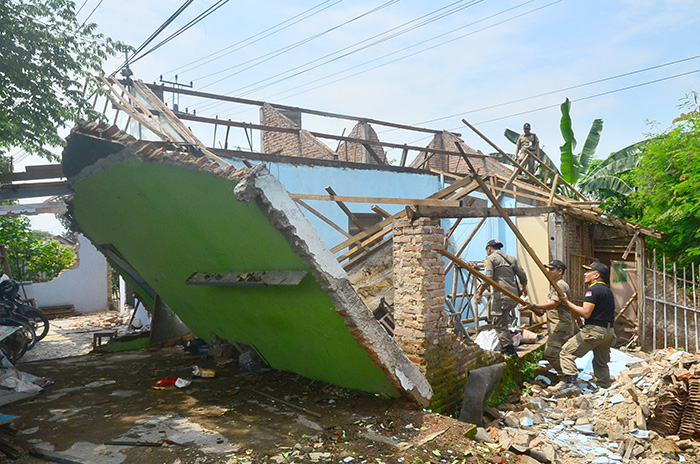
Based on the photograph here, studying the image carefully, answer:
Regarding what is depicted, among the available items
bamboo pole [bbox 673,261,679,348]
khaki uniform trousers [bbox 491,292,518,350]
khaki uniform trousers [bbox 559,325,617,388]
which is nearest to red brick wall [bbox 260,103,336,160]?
khaki uniform trousers [bbox 491,292,518,350]

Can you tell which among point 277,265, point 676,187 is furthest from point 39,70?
point 676,187

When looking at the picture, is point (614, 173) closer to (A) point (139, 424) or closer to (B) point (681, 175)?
(B) point (681, 175)

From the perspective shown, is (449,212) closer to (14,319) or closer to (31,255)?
(14,319)

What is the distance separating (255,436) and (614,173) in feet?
39.7

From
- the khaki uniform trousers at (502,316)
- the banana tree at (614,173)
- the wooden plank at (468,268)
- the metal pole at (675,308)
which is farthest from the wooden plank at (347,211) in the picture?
the banana tree at (614,173)

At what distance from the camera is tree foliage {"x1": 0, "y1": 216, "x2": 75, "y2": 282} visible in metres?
14.2

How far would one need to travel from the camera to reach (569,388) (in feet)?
21.0

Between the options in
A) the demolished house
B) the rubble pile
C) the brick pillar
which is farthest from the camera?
the brick pillar

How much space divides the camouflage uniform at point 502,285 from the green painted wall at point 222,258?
2.93m

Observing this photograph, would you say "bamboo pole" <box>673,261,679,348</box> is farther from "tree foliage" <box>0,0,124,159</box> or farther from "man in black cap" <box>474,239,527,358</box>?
"tree foliage" <box>0,0,124,159</box>

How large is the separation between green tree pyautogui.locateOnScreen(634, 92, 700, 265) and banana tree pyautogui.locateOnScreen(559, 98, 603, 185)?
12.9ft

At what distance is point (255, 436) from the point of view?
3.77m

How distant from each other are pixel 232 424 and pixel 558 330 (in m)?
5.19

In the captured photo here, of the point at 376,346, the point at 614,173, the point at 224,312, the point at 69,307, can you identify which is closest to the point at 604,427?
the point at 376,346
